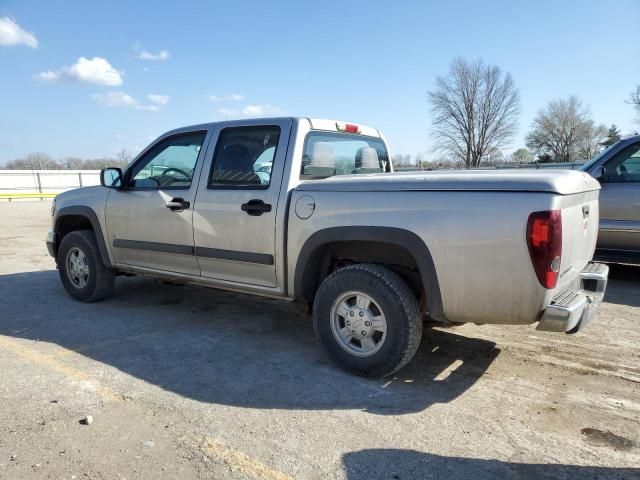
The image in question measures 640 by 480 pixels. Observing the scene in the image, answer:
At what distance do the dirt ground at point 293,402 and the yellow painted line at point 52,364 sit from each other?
0.02 meters

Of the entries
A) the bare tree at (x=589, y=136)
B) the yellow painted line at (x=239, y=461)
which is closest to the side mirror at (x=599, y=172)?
the yellow painted line at (x=239, y=461)

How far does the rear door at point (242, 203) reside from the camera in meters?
4.07

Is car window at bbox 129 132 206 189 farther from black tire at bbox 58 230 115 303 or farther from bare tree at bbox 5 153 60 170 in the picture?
bare tree at bbox 5 153 60 170

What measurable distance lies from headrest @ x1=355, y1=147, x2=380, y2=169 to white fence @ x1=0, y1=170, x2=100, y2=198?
27.9 meters

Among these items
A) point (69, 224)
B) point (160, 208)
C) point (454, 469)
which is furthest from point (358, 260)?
point (69, 224)

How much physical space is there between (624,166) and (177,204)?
5.48m

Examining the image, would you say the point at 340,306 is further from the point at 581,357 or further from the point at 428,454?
the point at 581,357

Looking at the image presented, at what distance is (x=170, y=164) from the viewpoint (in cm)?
497

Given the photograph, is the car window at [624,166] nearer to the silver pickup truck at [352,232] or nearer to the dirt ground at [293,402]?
the dirt ground at [293,402]

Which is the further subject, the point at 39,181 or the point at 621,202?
the point at 39,181

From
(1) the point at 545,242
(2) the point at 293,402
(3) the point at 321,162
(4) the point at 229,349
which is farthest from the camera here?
(3) the point at 321,162

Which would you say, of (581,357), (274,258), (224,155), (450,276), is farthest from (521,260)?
(224,155)

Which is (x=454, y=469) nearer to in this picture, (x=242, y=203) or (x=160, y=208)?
(x=242, y=203)

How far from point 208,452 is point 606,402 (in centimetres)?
252
